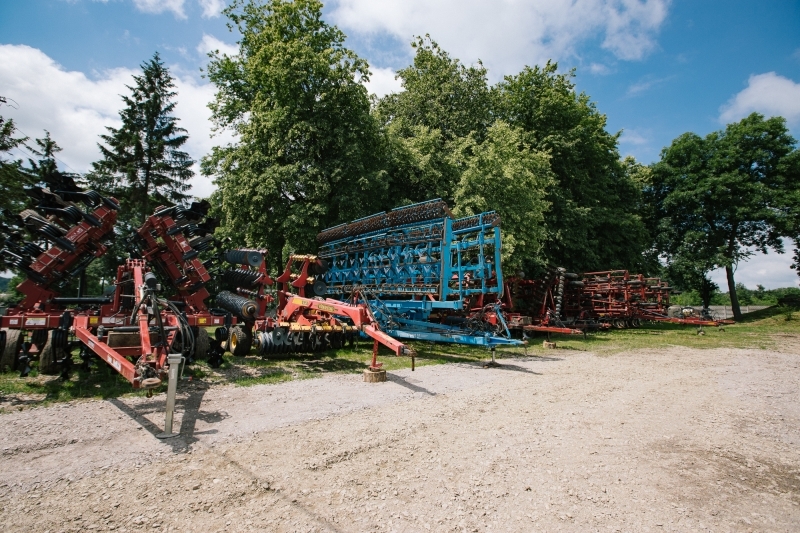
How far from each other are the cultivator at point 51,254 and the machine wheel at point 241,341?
3764mm

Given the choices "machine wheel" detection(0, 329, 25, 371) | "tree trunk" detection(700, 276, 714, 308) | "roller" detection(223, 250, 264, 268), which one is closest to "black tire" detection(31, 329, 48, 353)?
"machine wheel" detection(0, 329, 25, 371)

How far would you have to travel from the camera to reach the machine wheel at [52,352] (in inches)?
321

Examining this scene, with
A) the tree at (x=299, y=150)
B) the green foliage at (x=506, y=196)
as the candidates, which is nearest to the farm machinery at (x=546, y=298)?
the green foliage at (x=506, y=196)

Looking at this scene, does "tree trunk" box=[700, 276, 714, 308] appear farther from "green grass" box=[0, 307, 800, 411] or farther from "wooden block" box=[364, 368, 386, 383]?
"wooden block" box=[364, 368, 386, 383]

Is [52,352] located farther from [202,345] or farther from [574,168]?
[574,168]

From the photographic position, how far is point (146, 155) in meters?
27.6

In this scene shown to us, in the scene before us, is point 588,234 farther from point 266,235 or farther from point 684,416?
point 684,416

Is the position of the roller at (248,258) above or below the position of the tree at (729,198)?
below

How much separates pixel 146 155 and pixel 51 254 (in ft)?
72.3

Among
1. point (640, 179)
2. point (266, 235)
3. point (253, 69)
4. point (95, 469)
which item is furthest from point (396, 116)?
point (95, 469)

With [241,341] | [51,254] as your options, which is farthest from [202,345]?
[51,254]

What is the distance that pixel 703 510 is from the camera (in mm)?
3908

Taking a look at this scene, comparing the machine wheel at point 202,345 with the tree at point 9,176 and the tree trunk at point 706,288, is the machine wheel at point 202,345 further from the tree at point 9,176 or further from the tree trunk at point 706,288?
the tree trunk at point 706,288

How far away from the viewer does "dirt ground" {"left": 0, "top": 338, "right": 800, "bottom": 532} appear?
3666mm
